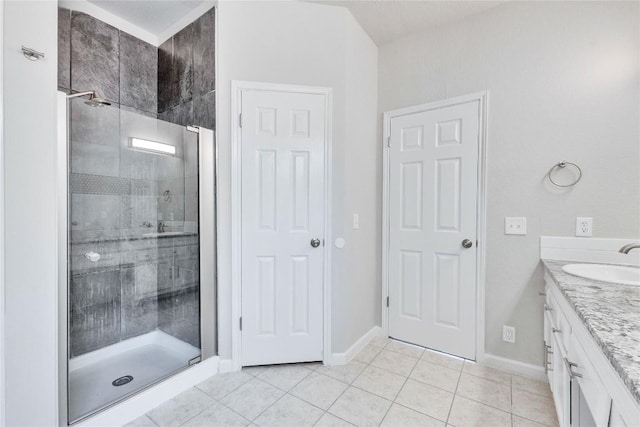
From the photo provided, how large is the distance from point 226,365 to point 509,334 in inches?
81.6

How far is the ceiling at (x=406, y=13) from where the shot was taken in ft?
6.68

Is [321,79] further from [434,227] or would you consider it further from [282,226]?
[434,227]

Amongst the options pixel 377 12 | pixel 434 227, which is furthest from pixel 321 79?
pixel 434 227

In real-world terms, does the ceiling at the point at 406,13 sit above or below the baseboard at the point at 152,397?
above

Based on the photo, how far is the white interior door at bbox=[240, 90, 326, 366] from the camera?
2010 mm

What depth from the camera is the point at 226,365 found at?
199cm

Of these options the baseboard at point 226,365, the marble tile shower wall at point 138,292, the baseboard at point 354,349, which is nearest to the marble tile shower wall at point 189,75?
the marble tile shower wall at point 138,292

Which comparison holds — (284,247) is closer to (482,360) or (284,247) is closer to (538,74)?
(482,360)

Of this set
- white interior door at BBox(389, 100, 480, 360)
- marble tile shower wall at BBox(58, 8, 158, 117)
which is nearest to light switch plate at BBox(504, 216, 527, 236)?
white interior door at BBox(389, 100, 480, 360)

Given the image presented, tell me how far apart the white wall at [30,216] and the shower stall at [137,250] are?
0.90 feet

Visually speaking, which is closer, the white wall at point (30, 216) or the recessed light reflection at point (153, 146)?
the white wall at point (30, 216)

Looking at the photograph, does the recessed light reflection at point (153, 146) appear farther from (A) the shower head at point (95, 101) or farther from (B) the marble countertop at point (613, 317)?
(B) the marble countertop at point (613, 317)

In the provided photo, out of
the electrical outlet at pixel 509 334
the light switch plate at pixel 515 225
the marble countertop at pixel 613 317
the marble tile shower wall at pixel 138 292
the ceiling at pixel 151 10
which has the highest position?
the ceiling at pixel 151 10

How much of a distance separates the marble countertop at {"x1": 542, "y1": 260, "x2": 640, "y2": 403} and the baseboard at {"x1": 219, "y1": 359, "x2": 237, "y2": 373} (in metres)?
2.00
